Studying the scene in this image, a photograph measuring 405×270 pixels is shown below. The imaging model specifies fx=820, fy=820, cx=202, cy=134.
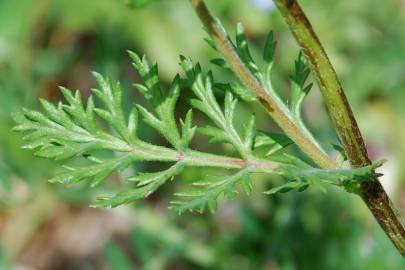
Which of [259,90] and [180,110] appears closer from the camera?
[259,90]

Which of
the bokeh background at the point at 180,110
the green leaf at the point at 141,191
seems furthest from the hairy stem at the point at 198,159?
the bokeh background at the point at 180,110

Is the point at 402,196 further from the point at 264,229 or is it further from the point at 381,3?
the point at 264,229

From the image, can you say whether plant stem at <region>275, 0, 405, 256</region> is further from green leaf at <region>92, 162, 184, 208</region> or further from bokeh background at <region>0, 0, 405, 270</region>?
bokeh background at <region>0, 0, 405, 270</region>

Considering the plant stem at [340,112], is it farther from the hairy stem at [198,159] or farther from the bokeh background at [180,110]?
the bokeh background at [180,110]

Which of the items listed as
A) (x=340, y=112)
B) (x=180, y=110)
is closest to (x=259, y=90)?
(x=340, y=112)

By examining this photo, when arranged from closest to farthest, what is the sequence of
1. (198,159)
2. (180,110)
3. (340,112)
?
(340,112), (198,159), (180,110)

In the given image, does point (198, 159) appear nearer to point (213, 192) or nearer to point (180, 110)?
point (213, 192)
